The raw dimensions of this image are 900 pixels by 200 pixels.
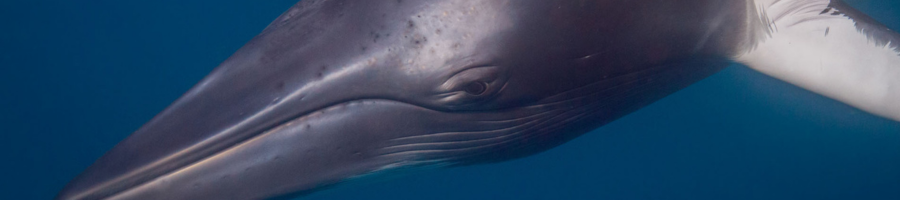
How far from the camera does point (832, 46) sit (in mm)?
5113

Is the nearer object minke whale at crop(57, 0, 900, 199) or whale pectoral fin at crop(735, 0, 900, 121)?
minke whale at crop(57, 0, 900, 199)

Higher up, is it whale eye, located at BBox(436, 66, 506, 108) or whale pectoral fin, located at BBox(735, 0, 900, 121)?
whale pectoral fin, located at BBox(735, 0, 900, 121)

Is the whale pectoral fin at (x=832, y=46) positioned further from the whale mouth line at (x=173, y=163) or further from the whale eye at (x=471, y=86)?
the whale mouth line at (x=173, y=163)

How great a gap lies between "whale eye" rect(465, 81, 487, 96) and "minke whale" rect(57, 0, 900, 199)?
1 cm

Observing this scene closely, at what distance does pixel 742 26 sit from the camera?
15.4 ft

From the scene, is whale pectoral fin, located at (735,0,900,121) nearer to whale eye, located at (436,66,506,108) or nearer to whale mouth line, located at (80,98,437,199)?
whale eye, located at (436,66,506,108)

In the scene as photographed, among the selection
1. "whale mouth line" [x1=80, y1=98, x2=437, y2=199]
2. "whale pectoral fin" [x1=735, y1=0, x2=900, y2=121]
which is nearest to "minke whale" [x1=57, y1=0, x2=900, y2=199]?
"whale mouth line" [x1=80, y1=98, x2=437, y2=199]

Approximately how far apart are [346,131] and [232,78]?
2.83 feet

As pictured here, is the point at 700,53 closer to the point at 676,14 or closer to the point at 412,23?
the point at 676,14

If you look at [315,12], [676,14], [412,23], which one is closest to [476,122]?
[412,23]

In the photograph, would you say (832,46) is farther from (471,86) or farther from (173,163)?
(173,163)

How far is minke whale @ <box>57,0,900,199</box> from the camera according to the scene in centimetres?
361

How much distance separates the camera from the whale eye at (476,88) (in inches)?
145

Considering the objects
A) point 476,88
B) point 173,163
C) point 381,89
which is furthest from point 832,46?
point 173,163
